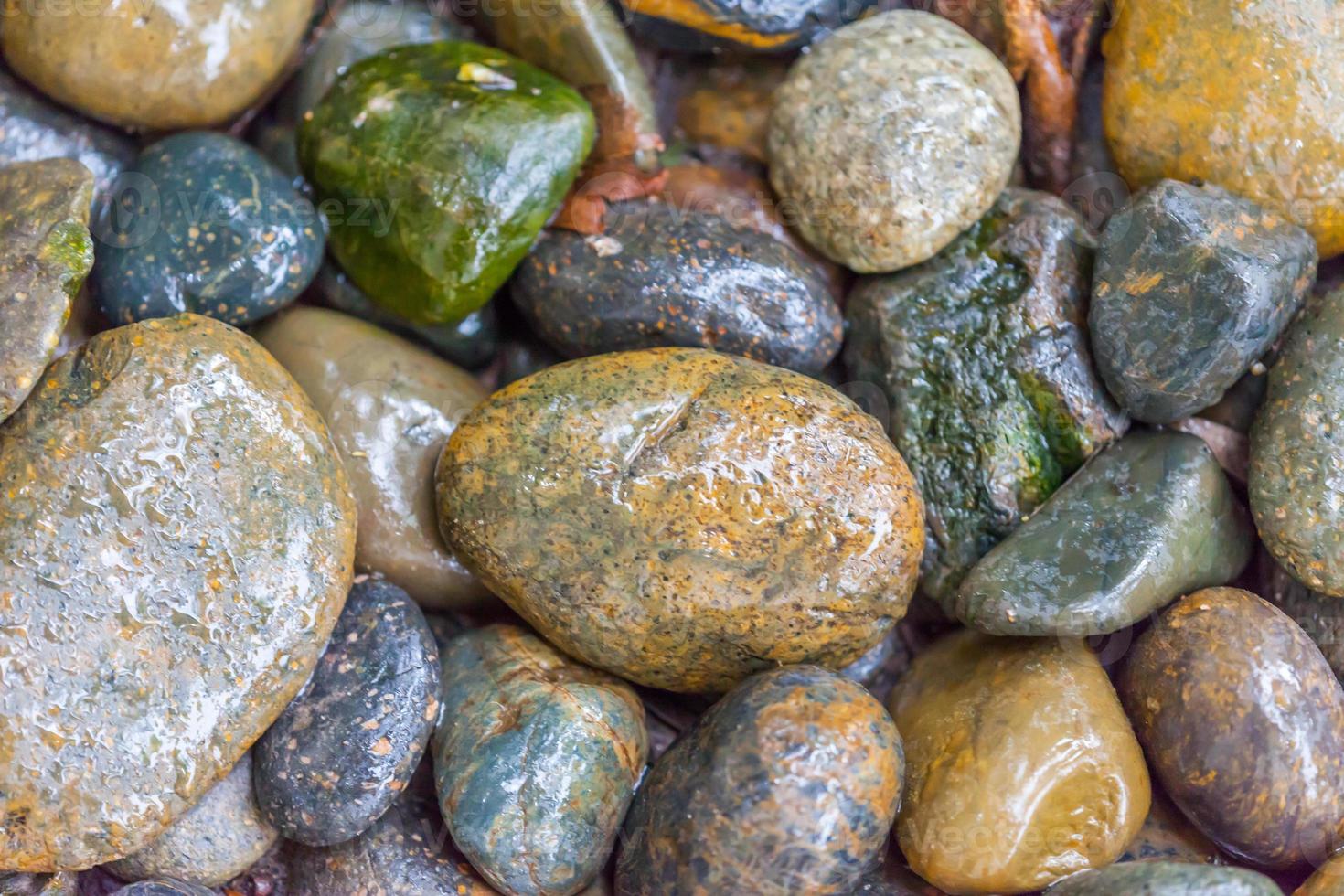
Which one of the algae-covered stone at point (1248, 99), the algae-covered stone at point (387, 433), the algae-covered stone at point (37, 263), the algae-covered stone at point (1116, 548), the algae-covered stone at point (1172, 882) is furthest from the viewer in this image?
the algae-covered stone at point (387, 433)

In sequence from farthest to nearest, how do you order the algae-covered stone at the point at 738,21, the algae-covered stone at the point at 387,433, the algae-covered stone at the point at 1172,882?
the algae-covered stone at the point at 738,21
the algae-covered stone at the point at 387,433
the algae-covered stone at the point at 1172,882

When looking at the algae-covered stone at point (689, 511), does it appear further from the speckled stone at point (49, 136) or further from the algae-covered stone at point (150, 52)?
the speckled stone at point (49, 136)

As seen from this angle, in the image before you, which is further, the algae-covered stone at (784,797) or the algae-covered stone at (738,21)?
the algae-covered stone at (738,21)

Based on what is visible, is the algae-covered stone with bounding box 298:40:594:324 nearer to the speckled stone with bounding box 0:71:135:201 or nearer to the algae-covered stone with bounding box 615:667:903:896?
the speckled stone with bounding box 0:71:135:201

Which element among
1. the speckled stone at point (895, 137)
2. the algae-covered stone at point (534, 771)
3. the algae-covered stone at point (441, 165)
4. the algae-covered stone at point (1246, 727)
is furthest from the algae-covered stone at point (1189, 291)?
the algae-covered stone at point (534, 771)

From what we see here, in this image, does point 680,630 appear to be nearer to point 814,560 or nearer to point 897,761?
point 814,560

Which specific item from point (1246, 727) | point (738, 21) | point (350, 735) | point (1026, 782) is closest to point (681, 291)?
point (738, 21)
